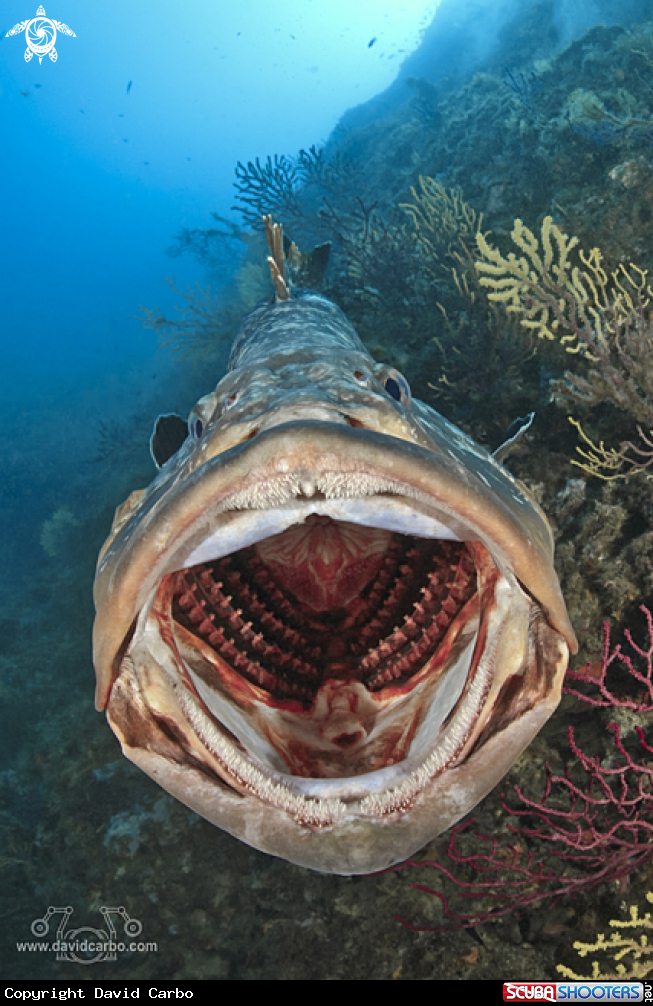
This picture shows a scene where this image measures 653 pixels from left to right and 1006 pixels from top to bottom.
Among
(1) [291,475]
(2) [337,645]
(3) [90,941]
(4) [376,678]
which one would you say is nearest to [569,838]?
(4) [376,678]

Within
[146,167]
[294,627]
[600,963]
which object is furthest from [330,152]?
[146,167]

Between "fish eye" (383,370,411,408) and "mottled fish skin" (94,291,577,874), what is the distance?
6.2 inches

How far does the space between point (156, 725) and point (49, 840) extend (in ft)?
17.9

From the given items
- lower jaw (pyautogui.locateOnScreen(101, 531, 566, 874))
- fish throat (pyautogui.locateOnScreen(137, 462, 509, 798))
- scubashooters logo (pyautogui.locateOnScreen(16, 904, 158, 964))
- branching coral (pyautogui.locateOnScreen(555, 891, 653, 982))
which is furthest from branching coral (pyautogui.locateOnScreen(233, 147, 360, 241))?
branching coral (pyautogui.locateOnScreen(555, 891, 653, 982))

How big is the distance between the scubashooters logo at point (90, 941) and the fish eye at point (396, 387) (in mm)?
4896

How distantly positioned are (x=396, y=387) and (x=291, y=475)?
2.64 ft

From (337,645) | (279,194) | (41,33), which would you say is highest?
(41,33)

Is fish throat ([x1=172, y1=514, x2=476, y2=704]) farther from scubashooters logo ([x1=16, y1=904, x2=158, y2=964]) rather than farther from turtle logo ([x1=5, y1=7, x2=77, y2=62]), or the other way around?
turtle logo ([x1=5, y1=7, x2=77, y2=62])

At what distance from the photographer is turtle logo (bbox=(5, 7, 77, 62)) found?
252 ft

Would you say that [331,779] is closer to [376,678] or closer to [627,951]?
[376,678]

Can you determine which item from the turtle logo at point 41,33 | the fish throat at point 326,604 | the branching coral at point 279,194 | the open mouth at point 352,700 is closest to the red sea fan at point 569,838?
the fish throat at point 326,604

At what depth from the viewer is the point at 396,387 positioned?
77.5 inches

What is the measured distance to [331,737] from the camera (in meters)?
2.06

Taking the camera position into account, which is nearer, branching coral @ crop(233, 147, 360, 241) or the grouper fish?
the grouper fish
